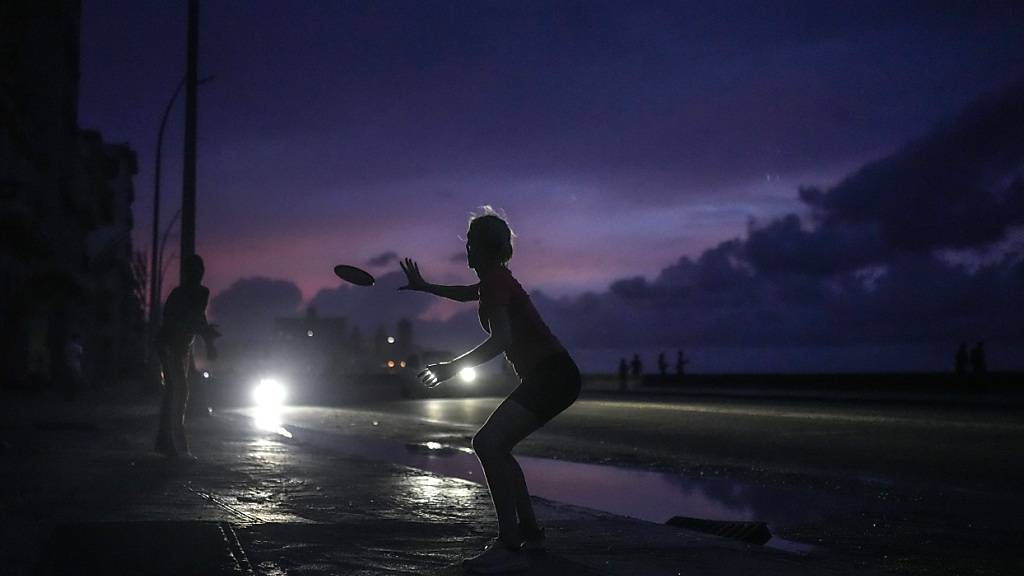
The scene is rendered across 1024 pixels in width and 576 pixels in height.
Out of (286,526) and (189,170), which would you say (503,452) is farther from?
(189,170)

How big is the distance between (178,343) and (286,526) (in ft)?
16.4

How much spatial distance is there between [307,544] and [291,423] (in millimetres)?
13824

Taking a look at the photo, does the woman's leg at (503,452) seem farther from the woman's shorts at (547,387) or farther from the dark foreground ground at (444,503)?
the dark foreground ground at (444,503)

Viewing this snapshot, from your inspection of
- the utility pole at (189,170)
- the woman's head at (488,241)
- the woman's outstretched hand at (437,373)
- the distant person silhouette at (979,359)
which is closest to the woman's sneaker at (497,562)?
the woman's outstretched hand at (437,373)

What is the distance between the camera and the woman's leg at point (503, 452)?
556cm

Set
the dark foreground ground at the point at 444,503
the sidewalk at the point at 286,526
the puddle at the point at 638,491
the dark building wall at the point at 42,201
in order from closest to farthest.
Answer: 1. the sidewalk at the point at 286,526
2. the dark foreground ground at the point at 444,503
3. the puddle at the point at 638,491
4. the dark building wall at the point at 42,201

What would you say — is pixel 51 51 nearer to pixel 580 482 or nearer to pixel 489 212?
pixel 580 482

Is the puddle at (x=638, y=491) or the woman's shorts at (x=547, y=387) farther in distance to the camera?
the puddle at (x=638, y=491)

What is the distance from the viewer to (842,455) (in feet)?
45.3

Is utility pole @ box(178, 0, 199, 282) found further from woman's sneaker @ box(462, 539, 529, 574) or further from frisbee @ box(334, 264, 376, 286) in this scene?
woman's sneaker @ box(462, 539, 529, 574)

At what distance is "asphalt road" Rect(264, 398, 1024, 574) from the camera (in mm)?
7340

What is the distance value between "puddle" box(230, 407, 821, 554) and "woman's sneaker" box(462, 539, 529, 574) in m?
2.25

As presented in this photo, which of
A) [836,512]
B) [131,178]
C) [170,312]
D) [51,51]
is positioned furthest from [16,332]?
Answer: [131,178]

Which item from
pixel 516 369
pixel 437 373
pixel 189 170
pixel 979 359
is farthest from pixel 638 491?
pixel 979 359
